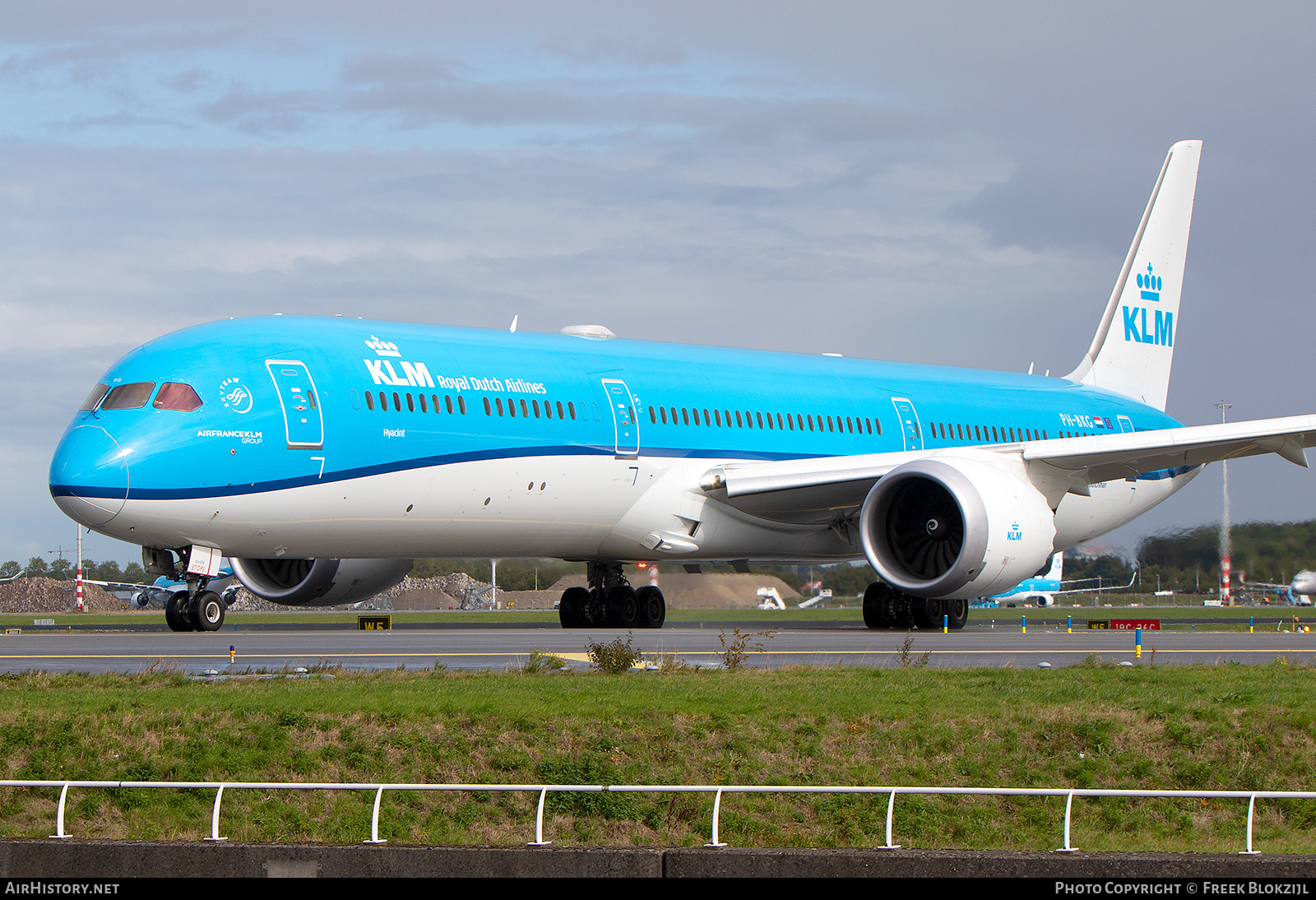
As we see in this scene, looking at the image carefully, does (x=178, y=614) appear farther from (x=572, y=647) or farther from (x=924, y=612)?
(x=924, y=612)

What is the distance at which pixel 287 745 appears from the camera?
1134cm

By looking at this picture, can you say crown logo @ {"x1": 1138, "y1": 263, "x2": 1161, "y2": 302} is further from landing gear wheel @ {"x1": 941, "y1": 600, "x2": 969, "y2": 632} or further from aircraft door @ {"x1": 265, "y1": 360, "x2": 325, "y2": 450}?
aircraft door @ {"x1": 265, "y1": 360, "x2": 325, "y2": 450}

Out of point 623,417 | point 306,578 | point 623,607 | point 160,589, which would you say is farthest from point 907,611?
point 160,589

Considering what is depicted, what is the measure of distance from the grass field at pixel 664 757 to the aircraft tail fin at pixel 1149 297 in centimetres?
2161

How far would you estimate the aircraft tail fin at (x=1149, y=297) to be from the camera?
33.8 metres

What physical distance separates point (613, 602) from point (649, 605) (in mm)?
627

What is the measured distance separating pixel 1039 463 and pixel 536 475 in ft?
24.8


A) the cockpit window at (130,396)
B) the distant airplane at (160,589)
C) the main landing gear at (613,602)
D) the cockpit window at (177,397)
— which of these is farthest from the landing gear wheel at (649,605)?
the distant airplane at (160,589)

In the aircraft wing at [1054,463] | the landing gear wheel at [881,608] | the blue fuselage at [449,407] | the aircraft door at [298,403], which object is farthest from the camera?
the landing gear wheel at [881,608]

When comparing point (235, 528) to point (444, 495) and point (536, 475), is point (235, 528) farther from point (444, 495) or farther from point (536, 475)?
point (536, 475)

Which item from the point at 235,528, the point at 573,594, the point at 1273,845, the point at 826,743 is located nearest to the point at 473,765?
the point at 826,743

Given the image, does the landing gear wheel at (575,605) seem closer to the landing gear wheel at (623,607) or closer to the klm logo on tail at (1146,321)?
Answer: the landing gear wheel at (623,607)

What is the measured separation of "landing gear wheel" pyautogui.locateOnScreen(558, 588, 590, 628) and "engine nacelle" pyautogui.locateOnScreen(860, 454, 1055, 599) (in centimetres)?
570

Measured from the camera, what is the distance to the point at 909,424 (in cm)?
2808
